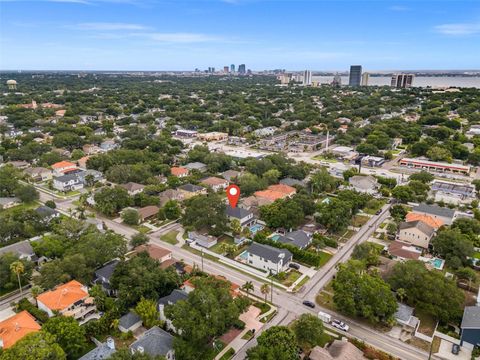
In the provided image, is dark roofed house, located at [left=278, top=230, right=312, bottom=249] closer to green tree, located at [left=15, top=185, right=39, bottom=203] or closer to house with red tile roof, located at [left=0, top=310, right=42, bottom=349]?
house with red tile roof, located at [left=0, top=310, right=42, bottom=349]

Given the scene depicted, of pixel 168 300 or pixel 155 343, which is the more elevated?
pixel 168 300

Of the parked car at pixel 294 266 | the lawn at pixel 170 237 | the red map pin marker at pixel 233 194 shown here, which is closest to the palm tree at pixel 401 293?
the parked car at pixel 294 266

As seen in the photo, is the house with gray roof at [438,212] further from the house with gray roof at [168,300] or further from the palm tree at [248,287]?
the house with gray roof at [168,300]

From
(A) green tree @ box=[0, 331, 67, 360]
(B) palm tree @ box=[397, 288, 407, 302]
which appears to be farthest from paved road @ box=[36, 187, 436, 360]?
(A) green tree @ box=[0, 331, 67, 360]

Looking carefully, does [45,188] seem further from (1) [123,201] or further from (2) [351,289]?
(2) [351,289]

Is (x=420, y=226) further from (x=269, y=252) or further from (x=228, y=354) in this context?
(x=228, y=354)

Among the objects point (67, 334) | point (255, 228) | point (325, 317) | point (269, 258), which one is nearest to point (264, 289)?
point (269, 258)

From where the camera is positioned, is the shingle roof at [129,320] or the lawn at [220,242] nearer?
the shingle roof at [129,320]
